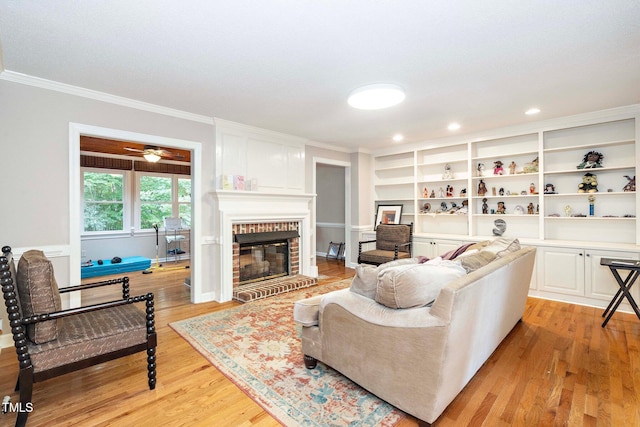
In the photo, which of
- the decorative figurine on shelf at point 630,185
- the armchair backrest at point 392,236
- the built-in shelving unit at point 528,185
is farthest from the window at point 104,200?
the decorative figurine on shelf at point 630,185

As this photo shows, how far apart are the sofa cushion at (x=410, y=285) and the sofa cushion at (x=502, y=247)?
1111mm

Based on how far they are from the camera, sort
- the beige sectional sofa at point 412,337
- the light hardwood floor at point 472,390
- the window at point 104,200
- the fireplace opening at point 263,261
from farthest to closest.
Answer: the window at point 104,200 < the fireplace opening at point 263,261 < the light hardwood floor at point 472,390 < the beige sectional sofa at point 412,337

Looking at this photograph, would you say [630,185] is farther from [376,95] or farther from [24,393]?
[24,393]

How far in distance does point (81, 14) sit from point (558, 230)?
5863 millimetres

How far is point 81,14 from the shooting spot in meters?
1.92

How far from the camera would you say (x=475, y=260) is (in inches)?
90.0

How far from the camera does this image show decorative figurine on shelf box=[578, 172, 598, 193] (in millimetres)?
4117

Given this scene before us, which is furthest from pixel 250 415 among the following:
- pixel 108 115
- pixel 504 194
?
pixel 504 194

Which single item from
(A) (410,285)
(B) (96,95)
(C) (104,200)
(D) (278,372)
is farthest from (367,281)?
(C) (104,200)

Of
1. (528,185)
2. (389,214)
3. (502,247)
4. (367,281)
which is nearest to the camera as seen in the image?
(367,281)

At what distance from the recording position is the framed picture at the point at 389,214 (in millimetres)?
6031

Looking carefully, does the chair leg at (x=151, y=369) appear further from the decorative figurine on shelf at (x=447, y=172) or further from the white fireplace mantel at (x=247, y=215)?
the decorative figurine on shelf at (x=447, y=172)

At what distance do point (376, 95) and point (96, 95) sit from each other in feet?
9.75

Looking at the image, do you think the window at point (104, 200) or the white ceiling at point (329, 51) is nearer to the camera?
the white ceiling at point (329, 51)
